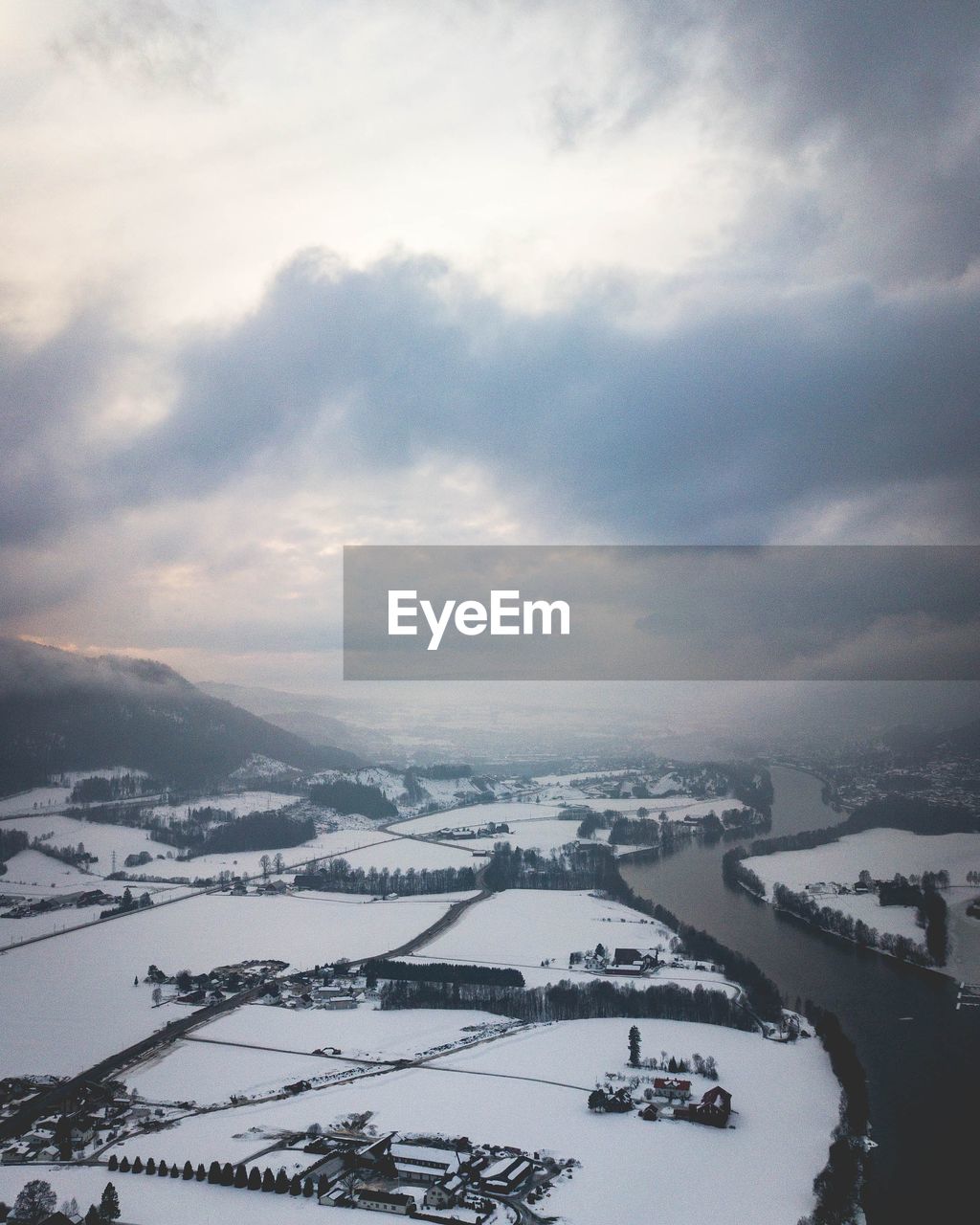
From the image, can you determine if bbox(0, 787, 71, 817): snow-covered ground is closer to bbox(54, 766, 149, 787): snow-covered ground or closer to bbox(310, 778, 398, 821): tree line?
bbox(54, 766, 149, 787): snow-covered ground

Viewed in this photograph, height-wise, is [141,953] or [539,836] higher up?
[539,836]

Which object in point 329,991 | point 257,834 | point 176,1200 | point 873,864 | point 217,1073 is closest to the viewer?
point 176,1200

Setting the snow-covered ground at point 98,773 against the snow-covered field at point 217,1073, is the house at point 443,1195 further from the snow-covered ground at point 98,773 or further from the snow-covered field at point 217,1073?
the snow-covered ground at point 98,773

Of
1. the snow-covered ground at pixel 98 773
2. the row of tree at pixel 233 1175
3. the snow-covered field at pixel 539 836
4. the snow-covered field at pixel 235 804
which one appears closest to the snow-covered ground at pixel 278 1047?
the row of tree at pixel 233 1175

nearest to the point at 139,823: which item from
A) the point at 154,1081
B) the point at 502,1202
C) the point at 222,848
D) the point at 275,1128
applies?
the point at 222,848

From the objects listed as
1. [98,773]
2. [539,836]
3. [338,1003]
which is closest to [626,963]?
[338,1003]

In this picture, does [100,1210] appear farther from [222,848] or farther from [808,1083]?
[222,848]

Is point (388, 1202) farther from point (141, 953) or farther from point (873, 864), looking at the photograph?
point (873, 864)
